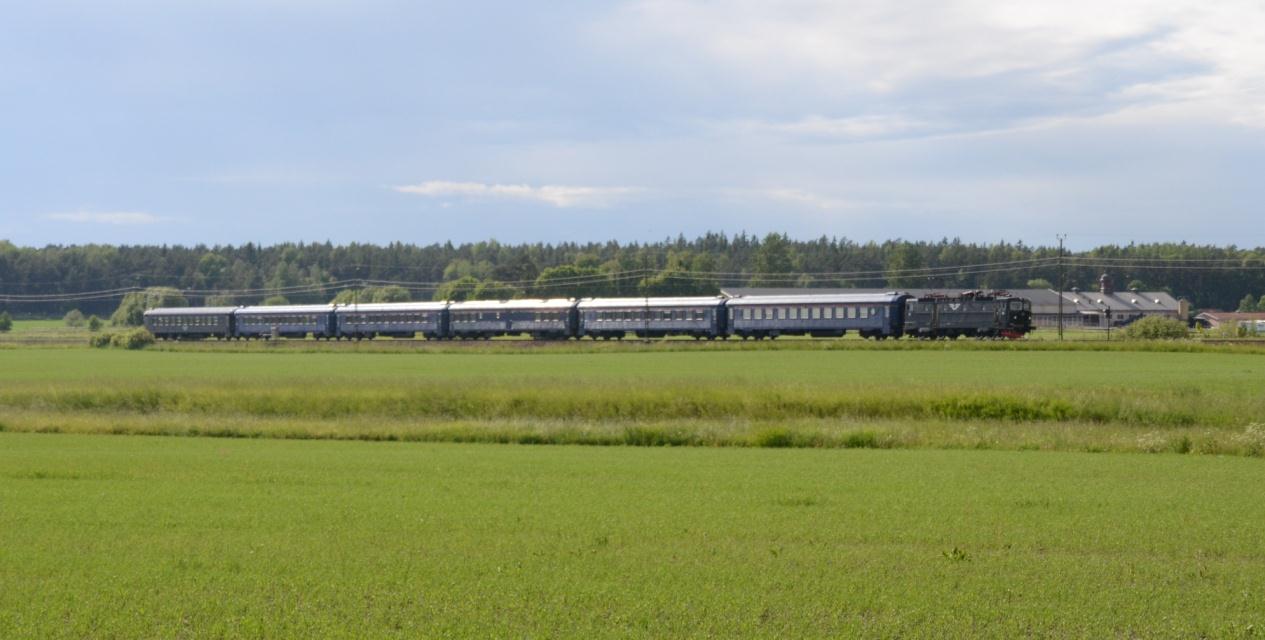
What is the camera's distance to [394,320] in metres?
95.3

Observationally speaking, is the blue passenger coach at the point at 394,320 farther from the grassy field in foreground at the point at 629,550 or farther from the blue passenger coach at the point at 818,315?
the grassy field in foreground at the point at 629,550

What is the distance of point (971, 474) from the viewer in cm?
2042

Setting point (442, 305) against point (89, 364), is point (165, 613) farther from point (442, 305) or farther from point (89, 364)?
point (442, 305)

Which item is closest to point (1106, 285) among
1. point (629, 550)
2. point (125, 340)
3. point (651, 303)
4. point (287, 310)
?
point (651, 303)

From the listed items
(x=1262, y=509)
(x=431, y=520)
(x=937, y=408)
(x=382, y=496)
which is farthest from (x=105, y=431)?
(x=1262, y=509)

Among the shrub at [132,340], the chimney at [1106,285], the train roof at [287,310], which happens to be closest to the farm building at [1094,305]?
the chimney at [1106,285]

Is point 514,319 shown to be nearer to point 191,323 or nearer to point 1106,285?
point 191,323

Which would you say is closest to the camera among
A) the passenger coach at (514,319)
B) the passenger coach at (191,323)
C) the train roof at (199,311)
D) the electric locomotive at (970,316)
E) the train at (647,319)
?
the electric locomotive at (970,316)

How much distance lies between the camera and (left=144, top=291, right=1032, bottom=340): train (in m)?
73.9

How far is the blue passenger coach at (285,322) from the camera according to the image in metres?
99.0

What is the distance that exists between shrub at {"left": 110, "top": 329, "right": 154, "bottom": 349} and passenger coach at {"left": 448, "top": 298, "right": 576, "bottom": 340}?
24.9 m

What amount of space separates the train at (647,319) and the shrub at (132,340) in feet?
23.3

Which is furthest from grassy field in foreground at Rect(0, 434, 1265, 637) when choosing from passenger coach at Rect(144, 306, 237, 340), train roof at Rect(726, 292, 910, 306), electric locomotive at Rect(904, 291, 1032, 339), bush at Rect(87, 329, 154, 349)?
passenger coach at Rect(144, 306, 237, 340)

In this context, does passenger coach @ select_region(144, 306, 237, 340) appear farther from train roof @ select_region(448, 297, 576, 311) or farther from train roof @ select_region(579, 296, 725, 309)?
train roof @ select_region(579, 296, 725, 309)
